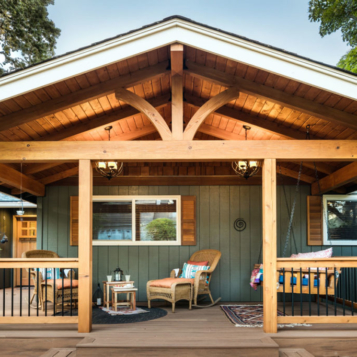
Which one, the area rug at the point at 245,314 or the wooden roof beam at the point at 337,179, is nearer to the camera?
the area rug at the point at 245,314

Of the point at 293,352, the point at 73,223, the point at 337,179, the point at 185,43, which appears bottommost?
the point at 293,352

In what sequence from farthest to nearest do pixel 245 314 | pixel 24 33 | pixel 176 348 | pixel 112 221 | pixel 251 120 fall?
pixel 24 33, pixel 112 221, pixel 245 314, pixel 251 120, pixel 176 348

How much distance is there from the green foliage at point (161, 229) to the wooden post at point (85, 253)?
2.95m

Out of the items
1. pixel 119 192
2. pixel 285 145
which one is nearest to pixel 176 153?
pixel 285 145

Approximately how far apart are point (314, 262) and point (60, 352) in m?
2.89

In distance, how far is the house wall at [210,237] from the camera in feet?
25.6

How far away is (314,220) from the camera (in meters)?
7.86

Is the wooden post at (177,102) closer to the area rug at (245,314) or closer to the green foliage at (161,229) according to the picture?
the area rug at (245,314)

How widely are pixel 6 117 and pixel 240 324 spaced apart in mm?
3706

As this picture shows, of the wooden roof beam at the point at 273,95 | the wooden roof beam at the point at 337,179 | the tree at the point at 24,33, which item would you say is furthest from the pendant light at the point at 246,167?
the tree at the point at 24,33

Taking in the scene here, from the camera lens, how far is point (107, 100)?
19.1ft

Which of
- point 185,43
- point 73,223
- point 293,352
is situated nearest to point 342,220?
point 293,352

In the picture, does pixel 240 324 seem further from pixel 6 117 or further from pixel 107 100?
pixel 6 117

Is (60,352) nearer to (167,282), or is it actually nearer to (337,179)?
(167,282)
